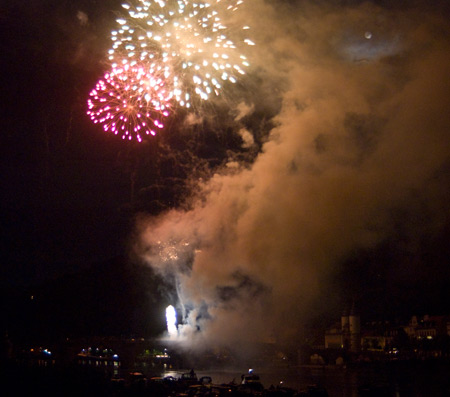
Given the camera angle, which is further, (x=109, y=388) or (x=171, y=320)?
(x=171, y=320)

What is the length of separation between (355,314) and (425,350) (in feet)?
37.6

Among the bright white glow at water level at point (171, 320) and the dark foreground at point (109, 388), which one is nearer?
the dark foreground at point (109, 388)

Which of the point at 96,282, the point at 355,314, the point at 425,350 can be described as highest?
the point at 96,282

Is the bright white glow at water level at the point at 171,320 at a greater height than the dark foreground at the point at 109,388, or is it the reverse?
the bright white glow at water level at the point at 171,320

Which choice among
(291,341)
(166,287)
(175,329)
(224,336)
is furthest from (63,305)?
(224,336)

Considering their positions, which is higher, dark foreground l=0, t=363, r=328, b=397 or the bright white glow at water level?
the bright white glow at water level

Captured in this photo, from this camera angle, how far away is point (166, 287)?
7538 centimetres

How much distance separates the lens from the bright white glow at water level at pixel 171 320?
67.8 metres

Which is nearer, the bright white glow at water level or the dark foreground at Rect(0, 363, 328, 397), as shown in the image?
the dark foreground at Rect(0, 363, 328, 397)

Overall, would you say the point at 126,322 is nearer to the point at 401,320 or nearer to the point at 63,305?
the point at 63,305

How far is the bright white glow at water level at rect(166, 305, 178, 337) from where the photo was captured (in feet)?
223

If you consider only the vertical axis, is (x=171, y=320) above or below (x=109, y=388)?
above

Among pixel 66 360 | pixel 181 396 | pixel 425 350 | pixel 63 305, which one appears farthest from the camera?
pixel 63 305

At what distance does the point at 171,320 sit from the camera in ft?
225
